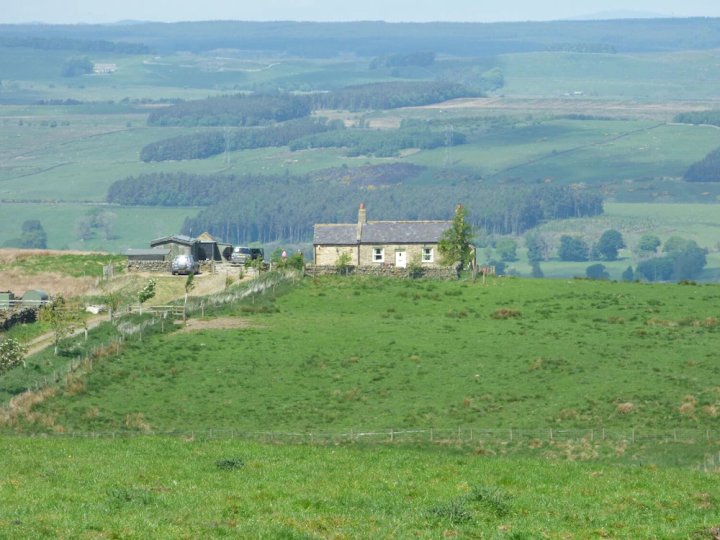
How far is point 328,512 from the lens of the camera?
3775 centimetres

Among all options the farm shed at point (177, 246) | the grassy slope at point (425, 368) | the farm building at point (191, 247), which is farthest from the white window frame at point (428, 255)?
the grassy slope at point (425, 368)

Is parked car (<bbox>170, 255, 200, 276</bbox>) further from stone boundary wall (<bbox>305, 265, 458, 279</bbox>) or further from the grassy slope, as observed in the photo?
the grassy slope

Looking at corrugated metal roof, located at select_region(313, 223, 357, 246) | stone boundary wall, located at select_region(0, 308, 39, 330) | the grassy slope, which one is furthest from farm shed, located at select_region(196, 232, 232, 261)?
stone boundary wall, located at select_region(0, 308, 39, 330)

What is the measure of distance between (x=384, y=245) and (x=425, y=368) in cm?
3425

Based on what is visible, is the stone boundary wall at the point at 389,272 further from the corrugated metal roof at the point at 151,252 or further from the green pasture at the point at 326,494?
the green pasture at the point at 326,494

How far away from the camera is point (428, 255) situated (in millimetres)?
102562

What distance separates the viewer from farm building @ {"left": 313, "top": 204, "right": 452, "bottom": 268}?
102438 mm

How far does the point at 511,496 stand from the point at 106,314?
4725cm

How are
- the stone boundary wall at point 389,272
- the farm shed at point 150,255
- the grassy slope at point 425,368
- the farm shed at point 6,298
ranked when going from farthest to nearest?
the farm shed at point 150,255, the stone boundary wall at point 389,272, the farm shed at point 6,298, the grassy slope at point 425,368

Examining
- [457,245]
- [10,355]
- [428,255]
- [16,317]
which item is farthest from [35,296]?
[428,255]

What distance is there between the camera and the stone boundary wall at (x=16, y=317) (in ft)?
260

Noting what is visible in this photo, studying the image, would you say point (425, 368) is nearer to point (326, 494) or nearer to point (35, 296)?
point (35, 296)

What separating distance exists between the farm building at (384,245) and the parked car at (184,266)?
774cm

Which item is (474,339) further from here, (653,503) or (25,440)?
(653,503)
